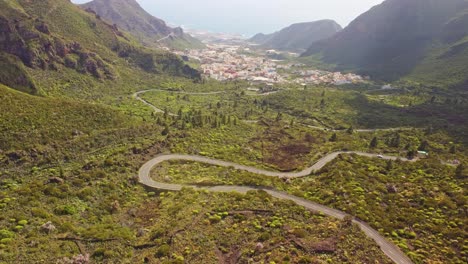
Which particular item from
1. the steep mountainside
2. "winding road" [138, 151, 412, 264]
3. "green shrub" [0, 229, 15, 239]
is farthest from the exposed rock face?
"green shrub" [0, 229, 15, 239]

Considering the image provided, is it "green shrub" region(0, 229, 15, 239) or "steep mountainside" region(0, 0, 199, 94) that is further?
"steep mountainside" region(0, 0, 199, 94)

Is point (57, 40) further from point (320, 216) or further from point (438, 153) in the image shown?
point (438, 153)

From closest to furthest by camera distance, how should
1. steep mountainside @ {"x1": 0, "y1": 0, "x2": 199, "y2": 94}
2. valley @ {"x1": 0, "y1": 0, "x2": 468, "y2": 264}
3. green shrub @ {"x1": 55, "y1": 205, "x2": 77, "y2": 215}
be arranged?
valley @ {"x1": 0, "y1": 0, "x2": 468, "y2": 264} < green shrub @ {"x1": 55, "y1": 205, "x2": 77, "y2": 215} < steep mountainside @ {"x1": 0, "y1": 0, "x2": 199, "y2": 94}

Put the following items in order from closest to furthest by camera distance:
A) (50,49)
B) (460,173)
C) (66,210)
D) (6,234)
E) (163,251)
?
(6,234) < (163,251) < (66,210) < (460,173) < (50,49)

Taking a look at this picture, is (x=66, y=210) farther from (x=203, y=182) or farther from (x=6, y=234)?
(x=203, y=182)

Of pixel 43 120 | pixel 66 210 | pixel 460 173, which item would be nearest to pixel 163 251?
pixel 66 210

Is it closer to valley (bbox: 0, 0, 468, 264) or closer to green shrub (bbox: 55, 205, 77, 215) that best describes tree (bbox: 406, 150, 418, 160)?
valley (bbox: 0, 0, 468, 264)

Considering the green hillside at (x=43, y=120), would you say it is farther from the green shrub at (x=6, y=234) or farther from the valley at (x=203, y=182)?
the green shrub at (x=6, y=234)

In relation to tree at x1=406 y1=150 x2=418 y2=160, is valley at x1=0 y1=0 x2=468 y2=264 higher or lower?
higher
